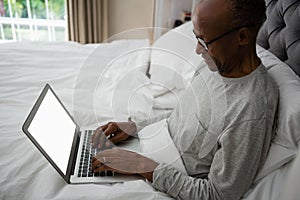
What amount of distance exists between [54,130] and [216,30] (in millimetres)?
626

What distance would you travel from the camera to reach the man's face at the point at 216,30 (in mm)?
795

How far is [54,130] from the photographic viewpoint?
955mm

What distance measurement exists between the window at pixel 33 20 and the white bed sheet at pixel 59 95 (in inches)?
54.8

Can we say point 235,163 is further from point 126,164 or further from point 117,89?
point 117,89

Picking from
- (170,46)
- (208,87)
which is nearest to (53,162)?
(208,87)

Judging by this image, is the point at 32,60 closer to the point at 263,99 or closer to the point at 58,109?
the point at 58,109

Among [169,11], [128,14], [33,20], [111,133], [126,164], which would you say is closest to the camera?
[126,164]

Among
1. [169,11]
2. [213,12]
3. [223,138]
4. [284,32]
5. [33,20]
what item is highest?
[213,12]

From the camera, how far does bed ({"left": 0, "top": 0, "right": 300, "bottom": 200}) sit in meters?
0.79

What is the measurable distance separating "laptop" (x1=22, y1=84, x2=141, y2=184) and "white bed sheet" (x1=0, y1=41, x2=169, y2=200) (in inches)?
1.6

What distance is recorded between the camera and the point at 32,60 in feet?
5.46

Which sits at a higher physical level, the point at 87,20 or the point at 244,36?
the point at 244,36

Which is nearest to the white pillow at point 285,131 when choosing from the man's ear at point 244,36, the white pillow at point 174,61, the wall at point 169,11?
the man's ear at point 244,36

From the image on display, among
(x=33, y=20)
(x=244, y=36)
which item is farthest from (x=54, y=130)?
(x=33, y=20)
